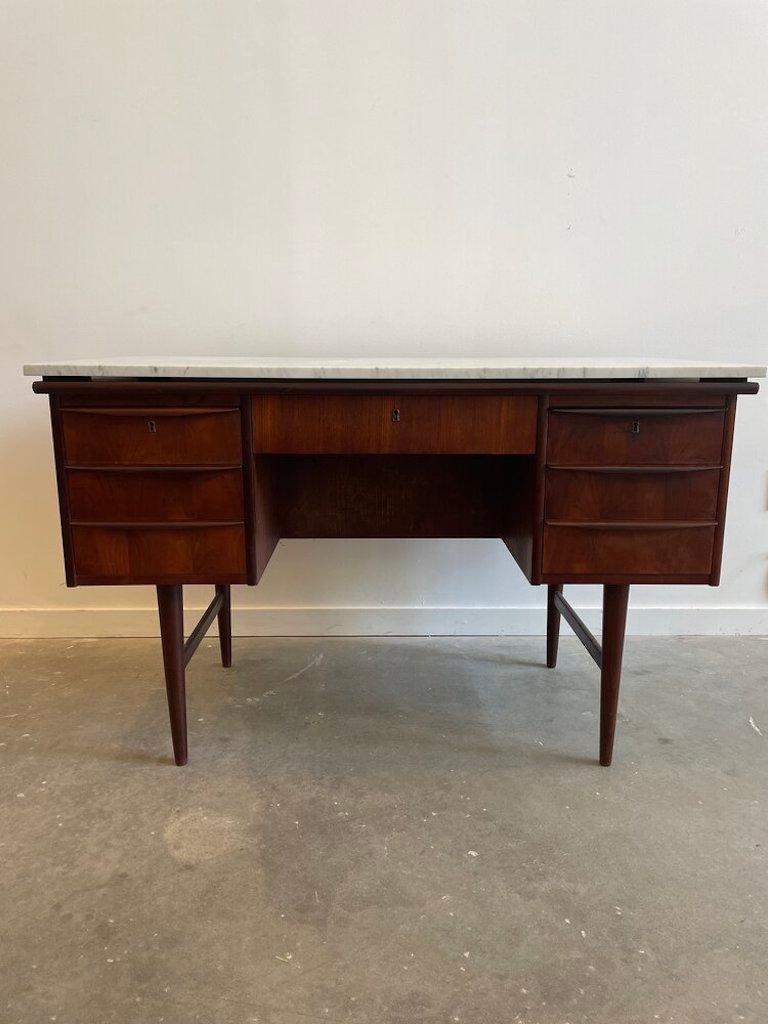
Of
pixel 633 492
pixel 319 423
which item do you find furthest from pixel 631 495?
pixel 319 423

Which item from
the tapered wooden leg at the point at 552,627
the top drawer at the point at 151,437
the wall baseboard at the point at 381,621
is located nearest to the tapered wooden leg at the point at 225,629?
the wall baseboard at the point at 381,621

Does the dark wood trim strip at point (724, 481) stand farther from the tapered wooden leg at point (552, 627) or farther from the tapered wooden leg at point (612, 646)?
the tapered wooden leg at point (552, 627)

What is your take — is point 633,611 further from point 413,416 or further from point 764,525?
point 413,416

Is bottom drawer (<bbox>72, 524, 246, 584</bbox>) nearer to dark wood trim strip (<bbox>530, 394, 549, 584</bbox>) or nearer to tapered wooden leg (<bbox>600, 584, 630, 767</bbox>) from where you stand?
dark wood trim strip (<bbox>530, 394, 549, 584</bbox>)

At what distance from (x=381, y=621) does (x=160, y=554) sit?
1.01 m

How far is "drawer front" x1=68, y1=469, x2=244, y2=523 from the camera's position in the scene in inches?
54.6

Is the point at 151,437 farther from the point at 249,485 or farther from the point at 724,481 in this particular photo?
the point at 724,481

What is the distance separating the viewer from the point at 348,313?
2.09 metres

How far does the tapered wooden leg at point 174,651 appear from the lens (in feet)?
4.86

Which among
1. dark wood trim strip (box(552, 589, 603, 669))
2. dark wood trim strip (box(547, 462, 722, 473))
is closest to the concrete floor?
dark wood trim strip (box(552, 589, 603, 669))

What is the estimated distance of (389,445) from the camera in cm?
139

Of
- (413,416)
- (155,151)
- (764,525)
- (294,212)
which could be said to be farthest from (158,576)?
(764,525)

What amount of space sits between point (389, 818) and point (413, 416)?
814 millimetres

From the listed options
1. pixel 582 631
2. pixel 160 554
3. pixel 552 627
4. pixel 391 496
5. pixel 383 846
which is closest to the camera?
pixel 383 846
